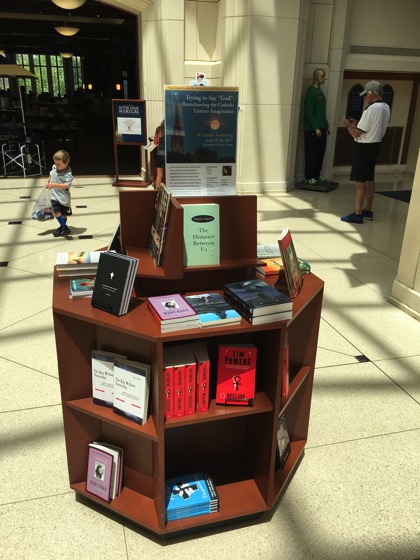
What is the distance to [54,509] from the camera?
7.44 feet

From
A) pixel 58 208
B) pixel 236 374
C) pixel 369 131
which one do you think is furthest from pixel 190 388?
pixel 369 131

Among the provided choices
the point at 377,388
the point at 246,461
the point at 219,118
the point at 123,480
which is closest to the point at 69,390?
the point at 123,480

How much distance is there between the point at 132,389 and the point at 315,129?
8529 mm

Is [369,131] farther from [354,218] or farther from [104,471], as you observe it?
[104,471]

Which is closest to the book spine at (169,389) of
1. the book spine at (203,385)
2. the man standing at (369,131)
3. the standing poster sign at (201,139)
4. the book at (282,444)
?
the book spine at (203,385)

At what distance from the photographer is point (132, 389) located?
198 centimetres

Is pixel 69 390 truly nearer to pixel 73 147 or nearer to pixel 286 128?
pixel 286 128

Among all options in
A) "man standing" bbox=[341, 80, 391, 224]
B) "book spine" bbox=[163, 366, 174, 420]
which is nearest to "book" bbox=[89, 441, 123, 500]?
"book spine" bbox=[163, 366, 174, 420]

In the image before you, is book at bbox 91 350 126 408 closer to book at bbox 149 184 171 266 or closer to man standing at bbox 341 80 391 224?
book at bbox 149 184 171 266

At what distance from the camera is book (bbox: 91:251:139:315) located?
6.19 ft

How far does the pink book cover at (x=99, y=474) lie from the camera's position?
2.19 m

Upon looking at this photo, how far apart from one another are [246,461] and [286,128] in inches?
308

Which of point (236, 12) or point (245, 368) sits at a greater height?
point (236, 12)

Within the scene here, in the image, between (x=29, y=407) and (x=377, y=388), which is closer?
(x=29, y=407)
